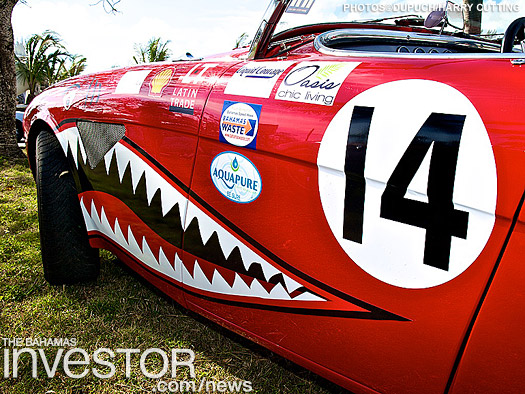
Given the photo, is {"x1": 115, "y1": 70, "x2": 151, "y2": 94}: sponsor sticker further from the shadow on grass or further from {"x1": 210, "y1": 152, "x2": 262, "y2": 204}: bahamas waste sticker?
the shadow on grass

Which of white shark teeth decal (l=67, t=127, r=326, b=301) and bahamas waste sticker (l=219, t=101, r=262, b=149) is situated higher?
bahamas waste sticker (l=219, t=101, r=262, b=149)

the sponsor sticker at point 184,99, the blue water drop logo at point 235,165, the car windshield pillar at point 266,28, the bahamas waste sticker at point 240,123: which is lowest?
the blue water drop logo at point 235,165

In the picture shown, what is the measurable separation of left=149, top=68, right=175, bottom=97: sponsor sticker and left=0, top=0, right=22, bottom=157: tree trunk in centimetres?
532

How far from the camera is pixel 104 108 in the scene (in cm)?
175

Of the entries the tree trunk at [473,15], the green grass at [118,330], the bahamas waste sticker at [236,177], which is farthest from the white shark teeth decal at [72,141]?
the tree trunk at [473,15]

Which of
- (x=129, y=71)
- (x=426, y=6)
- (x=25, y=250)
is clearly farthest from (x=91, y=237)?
(x=426, y=6)

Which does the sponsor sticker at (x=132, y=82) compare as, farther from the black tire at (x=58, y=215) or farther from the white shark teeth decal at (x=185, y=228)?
the black tire at (x=58, y=215)

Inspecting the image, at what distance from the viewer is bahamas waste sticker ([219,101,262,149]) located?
1224mm

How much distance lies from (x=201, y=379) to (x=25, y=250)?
1730 mm

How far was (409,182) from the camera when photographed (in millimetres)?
942

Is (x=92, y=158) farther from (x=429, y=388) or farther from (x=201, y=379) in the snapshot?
(x=429, y=388)

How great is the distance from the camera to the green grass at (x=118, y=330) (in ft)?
5.24

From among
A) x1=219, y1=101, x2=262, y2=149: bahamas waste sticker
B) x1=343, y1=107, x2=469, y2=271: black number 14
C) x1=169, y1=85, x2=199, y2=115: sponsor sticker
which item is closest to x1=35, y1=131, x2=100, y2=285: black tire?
x1=169, y1=85, x2=199, y2=115: sponsor sticker

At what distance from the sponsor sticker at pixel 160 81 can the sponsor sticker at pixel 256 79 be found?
12.9 inches
